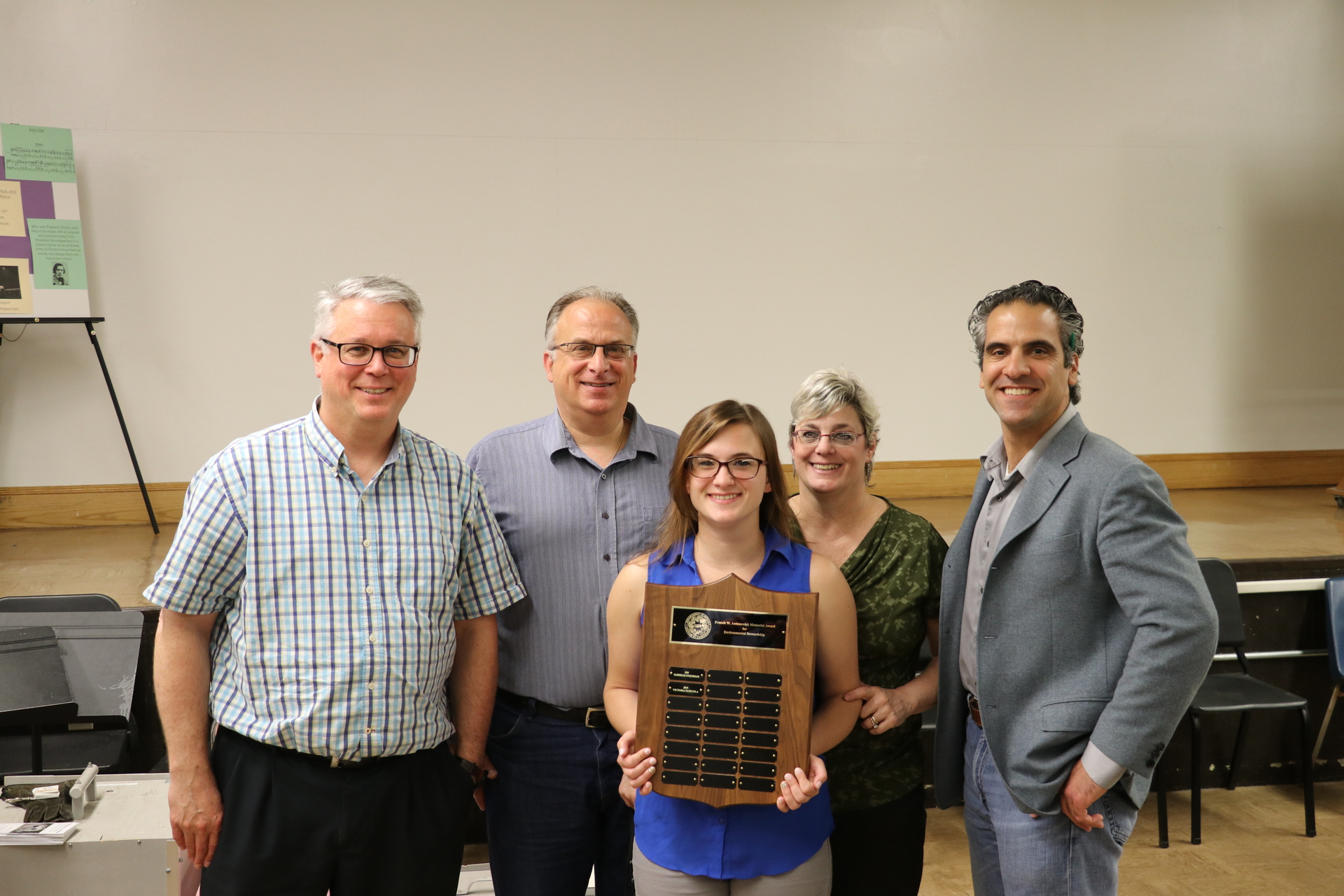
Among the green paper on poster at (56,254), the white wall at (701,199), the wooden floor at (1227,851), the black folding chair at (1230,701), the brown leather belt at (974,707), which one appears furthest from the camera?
the white wall at (701,199)

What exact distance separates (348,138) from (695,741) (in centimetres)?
449

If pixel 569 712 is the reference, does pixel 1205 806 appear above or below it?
below

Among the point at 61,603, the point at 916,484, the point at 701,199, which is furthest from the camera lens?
the point at 916,484

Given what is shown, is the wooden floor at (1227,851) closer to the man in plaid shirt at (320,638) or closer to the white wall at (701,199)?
the man in plaid shirt at (320,638)

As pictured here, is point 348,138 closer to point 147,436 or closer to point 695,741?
point 147,436

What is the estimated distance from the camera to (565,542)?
2.11 meters

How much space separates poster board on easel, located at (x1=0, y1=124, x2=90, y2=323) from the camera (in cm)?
447

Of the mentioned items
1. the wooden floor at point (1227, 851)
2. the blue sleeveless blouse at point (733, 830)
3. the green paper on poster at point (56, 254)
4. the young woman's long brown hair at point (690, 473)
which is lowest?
the wooden floor at point (1227, 851)

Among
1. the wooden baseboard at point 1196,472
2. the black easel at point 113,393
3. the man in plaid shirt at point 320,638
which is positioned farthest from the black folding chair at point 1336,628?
the black easel at point 113,393

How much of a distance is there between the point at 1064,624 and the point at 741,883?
75 centimetres

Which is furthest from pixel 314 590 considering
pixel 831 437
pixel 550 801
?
pixel 831 437

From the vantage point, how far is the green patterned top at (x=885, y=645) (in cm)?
200

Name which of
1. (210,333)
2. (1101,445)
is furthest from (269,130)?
(1101,445)

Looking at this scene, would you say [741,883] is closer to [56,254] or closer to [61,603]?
[61,603]
